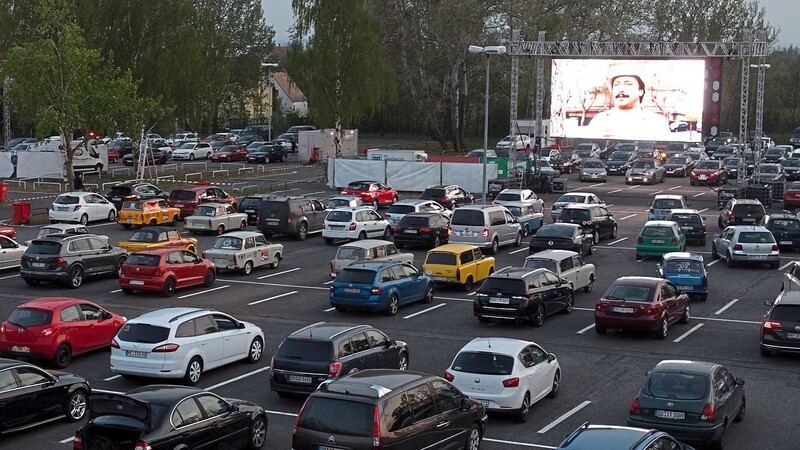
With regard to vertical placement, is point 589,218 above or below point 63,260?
above

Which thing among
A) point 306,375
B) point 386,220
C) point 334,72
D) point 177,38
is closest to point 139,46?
point 177,38

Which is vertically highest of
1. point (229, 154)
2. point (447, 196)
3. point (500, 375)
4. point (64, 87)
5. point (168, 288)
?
point (64, 87)

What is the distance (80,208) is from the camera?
150ft

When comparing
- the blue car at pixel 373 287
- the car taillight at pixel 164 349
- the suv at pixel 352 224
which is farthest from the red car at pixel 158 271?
the car taillight at pixel 164 349

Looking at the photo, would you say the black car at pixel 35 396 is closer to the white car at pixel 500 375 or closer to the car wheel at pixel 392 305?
the white car at pixel 500 375

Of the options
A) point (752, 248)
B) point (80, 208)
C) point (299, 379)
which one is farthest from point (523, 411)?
point (80, 208)

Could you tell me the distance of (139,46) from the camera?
216ft

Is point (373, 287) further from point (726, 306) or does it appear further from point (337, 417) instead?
point (337, 417)

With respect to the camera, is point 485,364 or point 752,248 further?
point 752,248

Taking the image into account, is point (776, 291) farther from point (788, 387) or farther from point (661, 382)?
point (661, 382)

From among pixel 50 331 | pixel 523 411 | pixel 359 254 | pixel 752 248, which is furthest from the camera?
pixel 752 248

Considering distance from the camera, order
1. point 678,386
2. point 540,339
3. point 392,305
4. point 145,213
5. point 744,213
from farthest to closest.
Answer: point 145,213 → point 744,213 → point 392,305 → point 540,339 → point 678,386

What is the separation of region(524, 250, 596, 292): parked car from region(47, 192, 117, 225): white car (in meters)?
22.6

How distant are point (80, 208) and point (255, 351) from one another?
82.3ft
